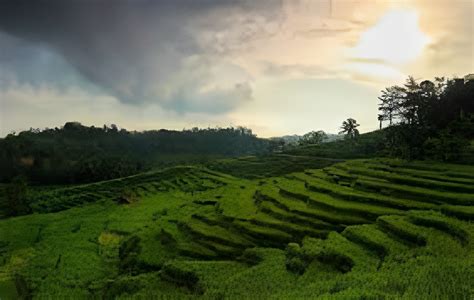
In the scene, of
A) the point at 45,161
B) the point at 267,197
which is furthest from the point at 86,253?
the point at 45,161

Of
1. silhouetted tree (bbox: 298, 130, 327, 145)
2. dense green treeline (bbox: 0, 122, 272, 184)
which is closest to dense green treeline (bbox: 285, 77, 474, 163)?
silhouetted tree (bbox: 298, 130, 327, 145)

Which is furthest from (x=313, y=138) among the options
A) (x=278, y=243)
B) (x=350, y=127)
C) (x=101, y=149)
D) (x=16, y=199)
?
(x=278, y=243)

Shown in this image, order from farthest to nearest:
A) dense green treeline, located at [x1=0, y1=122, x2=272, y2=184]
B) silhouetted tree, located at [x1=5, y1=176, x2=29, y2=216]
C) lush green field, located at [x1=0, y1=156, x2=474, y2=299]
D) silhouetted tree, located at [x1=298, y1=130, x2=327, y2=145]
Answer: silhouetted tree, located at [x1=298, y1=130, x2=327, y2=145] < dense green treeline, located at [x1=0, y1=122, x2=272, y2=184] < silhouetted tree, located at [x1=5, y1=176, x2=29, y2=216] < lush green field, located at [x1=0, y1=156, x2=474, y2=299]

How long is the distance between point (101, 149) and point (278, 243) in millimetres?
34452

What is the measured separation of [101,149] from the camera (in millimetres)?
43875

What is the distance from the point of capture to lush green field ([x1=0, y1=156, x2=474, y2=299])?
8250 mm

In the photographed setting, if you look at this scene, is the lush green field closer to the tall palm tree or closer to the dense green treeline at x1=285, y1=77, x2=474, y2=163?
the dense green treeline at x1=285, y1=77, x2=474, y2=163

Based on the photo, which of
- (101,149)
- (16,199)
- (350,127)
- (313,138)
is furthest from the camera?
(101,149)

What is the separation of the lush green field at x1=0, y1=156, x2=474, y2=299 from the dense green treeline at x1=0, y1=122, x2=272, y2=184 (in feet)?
45.8

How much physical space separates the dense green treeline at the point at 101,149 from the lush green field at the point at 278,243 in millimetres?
13949

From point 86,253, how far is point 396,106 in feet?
66.8

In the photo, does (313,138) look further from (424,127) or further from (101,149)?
(424,127)

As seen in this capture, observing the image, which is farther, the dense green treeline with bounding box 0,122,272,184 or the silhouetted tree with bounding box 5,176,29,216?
the dense green treeline with bounding box 0,122,272,184

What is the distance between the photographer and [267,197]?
1617 centimetres
